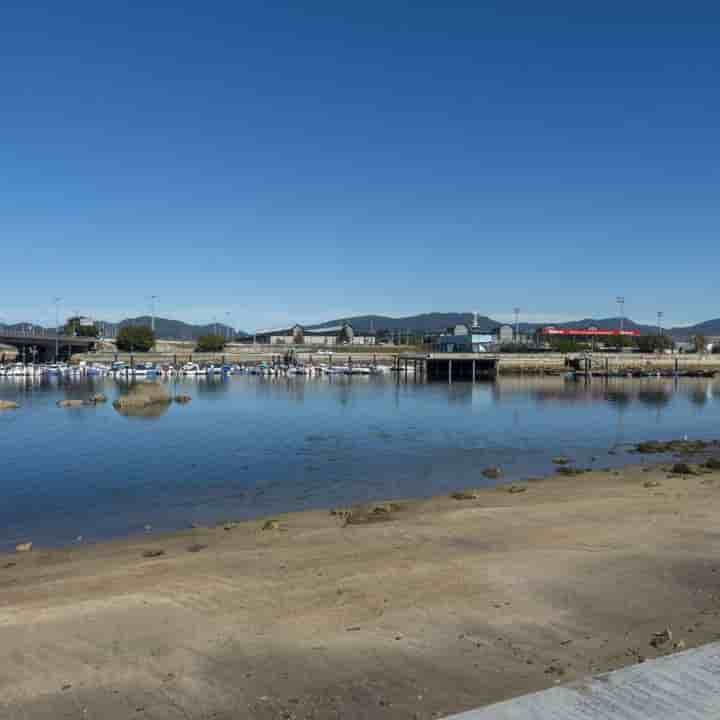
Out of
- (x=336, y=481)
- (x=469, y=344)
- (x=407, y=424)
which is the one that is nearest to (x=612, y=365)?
(x=469, y=344)

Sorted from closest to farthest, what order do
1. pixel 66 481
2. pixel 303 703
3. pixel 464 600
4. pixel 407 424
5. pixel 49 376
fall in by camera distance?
pixel 303 703 → pixel 464 600 → pixel 66 481 → pixel 407 424 → pixel 49 376

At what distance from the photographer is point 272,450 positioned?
123 feet

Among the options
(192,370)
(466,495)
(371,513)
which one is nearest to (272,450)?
(466,495)

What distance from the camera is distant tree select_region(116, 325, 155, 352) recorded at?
164m

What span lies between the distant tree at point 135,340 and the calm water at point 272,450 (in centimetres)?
8741

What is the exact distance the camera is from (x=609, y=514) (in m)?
19.5

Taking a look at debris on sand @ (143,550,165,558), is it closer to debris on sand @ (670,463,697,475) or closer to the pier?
debris on sand @ (670,463,697,475)

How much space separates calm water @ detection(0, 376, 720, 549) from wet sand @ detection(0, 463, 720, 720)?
5.73 metres

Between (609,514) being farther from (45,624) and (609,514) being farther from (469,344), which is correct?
(469,344)

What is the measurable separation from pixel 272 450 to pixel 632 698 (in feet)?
106

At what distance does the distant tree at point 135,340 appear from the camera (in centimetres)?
16350

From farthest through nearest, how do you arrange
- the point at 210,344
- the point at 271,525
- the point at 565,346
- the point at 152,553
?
the point at 565,346 < the point at 210,344 < the point at 271,525 < the point at 152,553

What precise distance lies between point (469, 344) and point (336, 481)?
139024 millimetres

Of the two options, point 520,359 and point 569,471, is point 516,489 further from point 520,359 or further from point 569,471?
point 520,359
